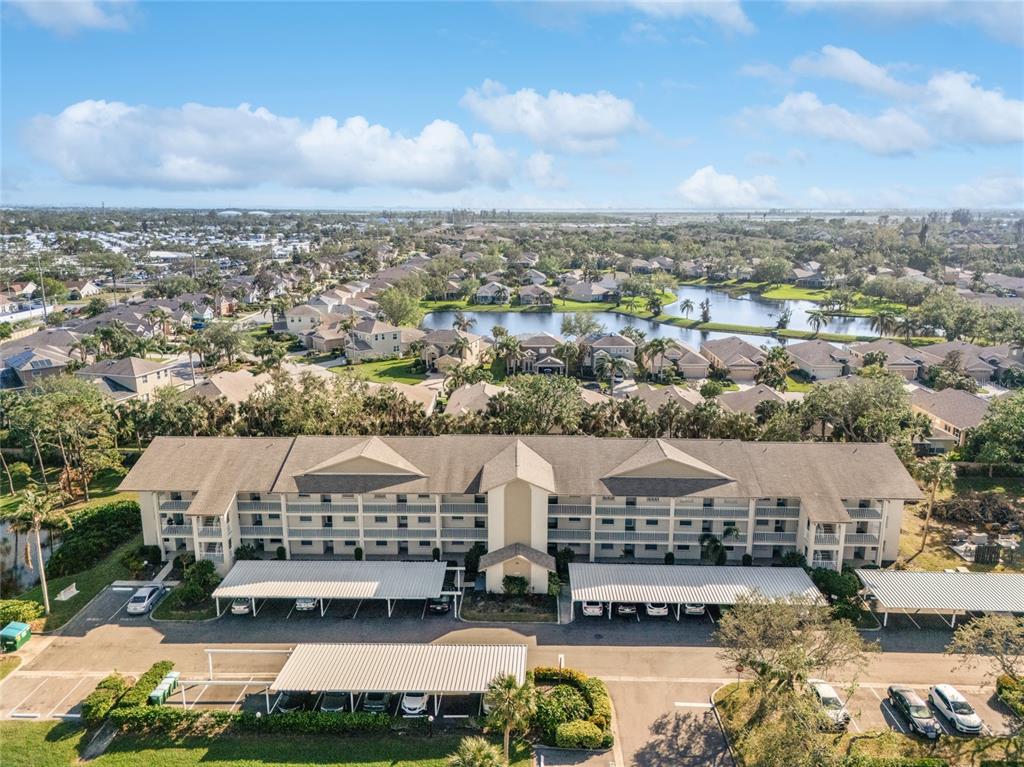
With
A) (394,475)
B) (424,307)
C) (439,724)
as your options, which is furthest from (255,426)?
(424,307)

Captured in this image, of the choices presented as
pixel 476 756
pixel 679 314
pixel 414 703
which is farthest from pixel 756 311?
pixel 476 756

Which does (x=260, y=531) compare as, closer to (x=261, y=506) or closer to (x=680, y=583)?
(x=261, y=506)

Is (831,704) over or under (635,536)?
under

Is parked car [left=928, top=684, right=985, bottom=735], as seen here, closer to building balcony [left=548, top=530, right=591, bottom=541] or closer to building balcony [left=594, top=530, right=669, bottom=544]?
building balcony [left=594, top=530, right=669, bottom=544]

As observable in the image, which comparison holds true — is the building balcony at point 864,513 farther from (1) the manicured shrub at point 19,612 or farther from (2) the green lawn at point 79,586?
(1) the manicured shrub at point 19,612

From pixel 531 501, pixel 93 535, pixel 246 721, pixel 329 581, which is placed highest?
pixel 531 501

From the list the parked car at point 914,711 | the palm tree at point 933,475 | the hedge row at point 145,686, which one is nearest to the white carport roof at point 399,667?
the hedge row at point 145,686
